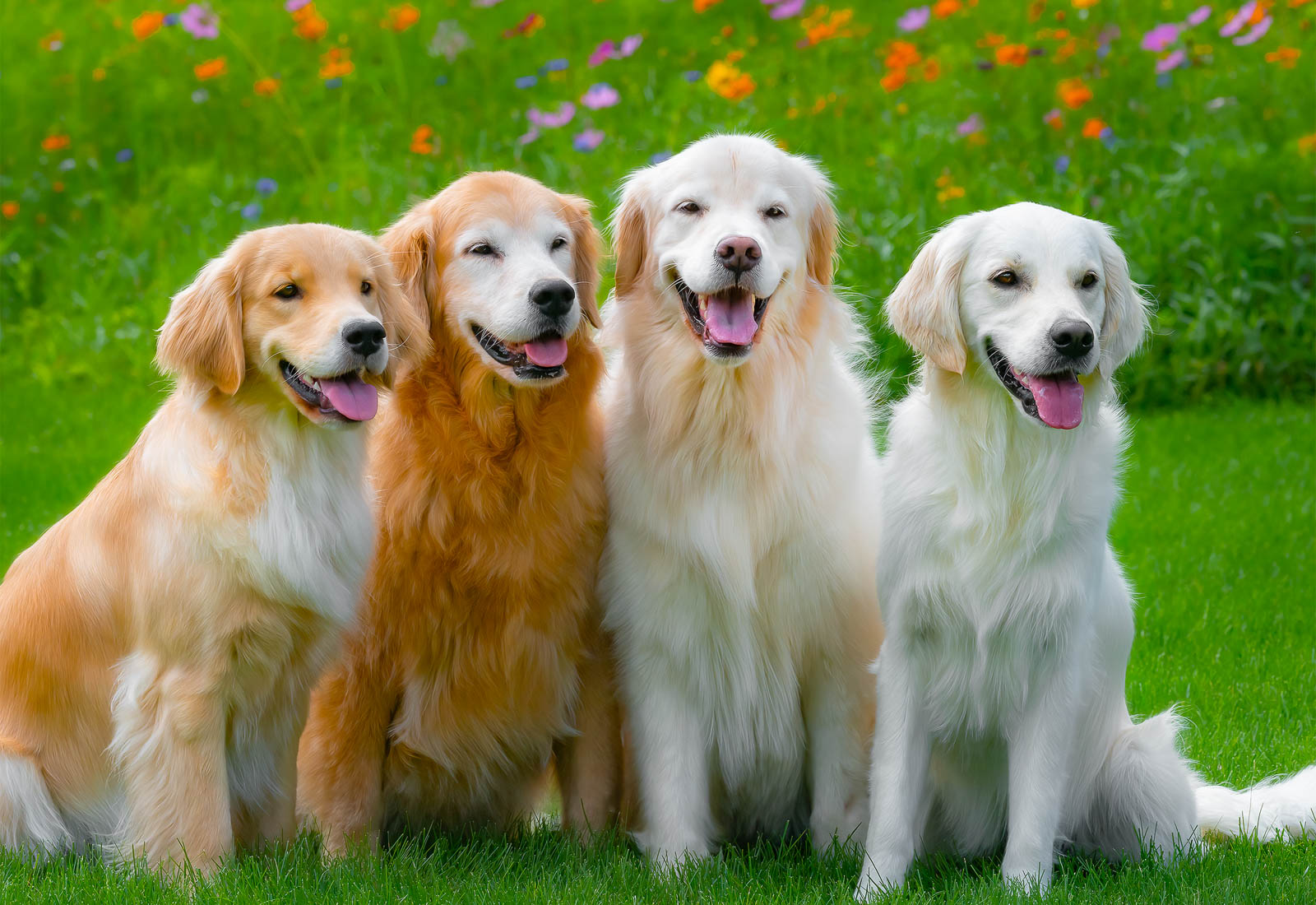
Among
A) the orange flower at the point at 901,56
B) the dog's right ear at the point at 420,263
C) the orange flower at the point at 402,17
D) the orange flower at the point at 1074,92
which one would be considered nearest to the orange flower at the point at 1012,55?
the orange flower at the point at 1074,92

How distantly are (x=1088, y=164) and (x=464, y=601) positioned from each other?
6320 millimetres

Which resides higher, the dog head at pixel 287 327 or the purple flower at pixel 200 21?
the purple flower at pixel 200 21

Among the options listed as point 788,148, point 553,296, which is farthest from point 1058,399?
point 788,148

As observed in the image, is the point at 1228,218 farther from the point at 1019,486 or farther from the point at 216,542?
the point at 216,542

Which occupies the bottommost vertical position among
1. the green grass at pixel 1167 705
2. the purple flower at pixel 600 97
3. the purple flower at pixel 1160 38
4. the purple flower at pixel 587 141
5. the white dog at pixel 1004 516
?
the green grass at pixel 1167 705

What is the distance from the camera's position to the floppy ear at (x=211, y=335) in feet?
10.9

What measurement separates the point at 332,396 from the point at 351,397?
0.05 meters

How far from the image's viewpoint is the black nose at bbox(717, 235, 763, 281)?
3.43 metres

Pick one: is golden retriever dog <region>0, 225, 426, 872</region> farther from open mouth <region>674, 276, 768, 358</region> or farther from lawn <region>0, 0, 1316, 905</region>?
lawn <region>0, 0, 1316, 905</region>

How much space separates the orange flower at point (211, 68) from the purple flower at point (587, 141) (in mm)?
2774

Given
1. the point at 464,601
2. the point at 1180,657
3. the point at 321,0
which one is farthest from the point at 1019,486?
the point at 321,0

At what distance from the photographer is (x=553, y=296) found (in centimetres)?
352

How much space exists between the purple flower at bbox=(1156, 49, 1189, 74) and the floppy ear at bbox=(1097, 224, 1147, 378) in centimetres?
631

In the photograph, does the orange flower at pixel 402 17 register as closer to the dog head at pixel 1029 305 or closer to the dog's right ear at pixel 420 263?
the dog's right ear at pixel 420 263
